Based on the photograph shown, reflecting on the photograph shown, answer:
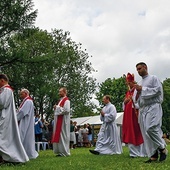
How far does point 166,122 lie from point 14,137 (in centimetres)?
5772

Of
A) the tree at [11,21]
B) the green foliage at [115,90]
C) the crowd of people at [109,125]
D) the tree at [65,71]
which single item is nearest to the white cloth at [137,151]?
the crowd of people at [109,125]

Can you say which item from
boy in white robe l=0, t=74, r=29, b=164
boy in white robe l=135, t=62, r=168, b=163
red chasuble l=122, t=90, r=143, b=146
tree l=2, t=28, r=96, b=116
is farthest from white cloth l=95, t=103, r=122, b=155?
tree l=2, t=28, r=96, b=116

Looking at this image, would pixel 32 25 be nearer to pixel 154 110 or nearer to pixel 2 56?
pixel 2 56

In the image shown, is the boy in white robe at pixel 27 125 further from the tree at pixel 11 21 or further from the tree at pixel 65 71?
the tree at pixel 65 71

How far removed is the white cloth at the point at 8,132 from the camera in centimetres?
797

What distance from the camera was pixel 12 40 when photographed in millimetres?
24328

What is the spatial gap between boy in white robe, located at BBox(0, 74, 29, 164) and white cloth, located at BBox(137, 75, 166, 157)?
2748 mm

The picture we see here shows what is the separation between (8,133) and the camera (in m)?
8.15

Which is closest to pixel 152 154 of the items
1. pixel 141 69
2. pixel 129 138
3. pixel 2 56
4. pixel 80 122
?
pixel 141 69

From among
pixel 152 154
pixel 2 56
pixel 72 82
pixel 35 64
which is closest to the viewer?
pixel 152 154

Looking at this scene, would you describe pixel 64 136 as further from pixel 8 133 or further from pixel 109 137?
pixel 8 133

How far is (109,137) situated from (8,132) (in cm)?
548

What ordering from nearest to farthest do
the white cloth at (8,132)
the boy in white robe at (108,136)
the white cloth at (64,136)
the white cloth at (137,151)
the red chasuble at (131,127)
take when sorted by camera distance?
the white cloth at (8,132), the white cloth at (137,151), the red chasuble at (131,127), the white cloth at (64,136), the boy in white robe at (108,136)

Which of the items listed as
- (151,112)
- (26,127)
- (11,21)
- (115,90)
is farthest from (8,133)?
(115,90)
